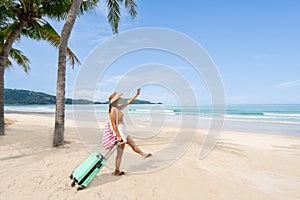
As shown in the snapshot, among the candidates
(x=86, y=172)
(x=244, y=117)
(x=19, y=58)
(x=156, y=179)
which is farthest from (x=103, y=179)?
(x=244, y=117)

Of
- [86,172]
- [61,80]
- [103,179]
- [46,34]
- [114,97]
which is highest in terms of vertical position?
[46,34]

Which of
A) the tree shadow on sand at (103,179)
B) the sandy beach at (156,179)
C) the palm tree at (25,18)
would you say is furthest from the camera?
the palm tree at (25,18)

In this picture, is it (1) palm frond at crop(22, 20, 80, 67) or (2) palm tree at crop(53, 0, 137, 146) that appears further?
(1) palm frond at crop(22, 20, 80, 67)

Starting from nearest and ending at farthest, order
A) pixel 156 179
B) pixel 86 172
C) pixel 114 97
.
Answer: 1. pixel 86 172
2. pixel 114 97
3. pixel 156 179

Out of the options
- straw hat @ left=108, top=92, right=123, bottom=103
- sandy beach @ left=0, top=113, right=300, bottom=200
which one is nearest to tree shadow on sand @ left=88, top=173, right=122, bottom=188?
sandy beach @ left=0, top=113, right=300, bottom=200

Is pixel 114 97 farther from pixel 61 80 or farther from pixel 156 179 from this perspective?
pixel 61 80

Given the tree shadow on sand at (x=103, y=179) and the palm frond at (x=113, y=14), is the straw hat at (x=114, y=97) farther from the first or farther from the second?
the palm frond at (x=113, y=14)

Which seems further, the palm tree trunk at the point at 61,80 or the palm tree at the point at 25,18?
the palm tree at the point at 25,18

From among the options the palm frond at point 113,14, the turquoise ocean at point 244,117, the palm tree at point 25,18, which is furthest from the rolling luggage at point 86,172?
the turquoise ocean at point 244,117

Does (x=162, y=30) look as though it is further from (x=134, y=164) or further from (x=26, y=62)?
(x=26, y=62)

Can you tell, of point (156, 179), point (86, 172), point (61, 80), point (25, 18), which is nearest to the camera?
point (86, 172)

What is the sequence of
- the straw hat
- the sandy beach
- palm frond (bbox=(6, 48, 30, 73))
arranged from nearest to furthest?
the sandy beach
the straw hat
palm frond (bbox=(6, 48, 30, 73))

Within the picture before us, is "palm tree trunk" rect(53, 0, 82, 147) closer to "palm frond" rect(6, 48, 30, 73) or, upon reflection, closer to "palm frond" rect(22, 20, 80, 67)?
"palm frond" rect(22, 20, 80, 67)

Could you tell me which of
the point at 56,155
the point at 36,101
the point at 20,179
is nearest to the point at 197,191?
the point at 20,179
